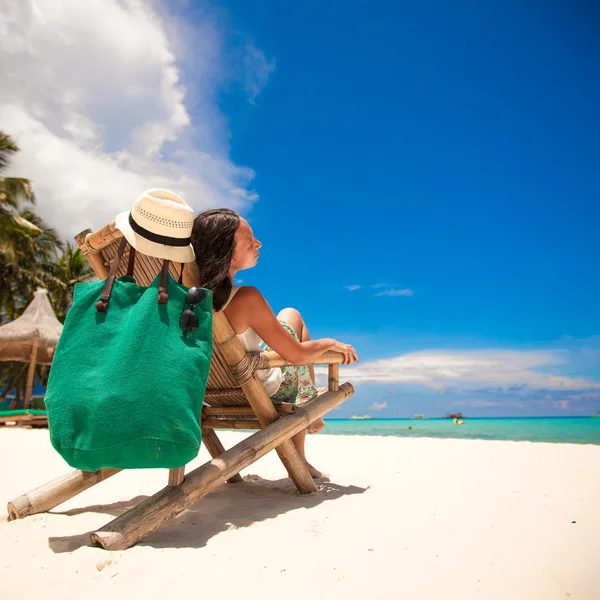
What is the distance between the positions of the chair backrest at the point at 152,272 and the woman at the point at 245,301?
0.11 m

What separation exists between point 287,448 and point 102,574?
1331 millimetres

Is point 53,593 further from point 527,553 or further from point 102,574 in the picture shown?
point 527,553

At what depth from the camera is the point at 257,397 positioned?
2604mm

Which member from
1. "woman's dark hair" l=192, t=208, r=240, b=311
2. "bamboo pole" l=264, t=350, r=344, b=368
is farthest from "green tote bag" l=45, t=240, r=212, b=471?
"bamboo pole" l=264, t=350, r=344, b=368

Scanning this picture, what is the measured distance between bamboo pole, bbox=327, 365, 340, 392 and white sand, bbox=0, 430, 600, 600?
2.35ft

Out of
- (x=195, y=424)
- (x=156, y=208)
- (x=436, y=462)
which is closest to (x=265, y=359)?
(x=195, y=424)

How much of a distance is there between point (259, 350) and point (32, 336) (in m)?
14.7

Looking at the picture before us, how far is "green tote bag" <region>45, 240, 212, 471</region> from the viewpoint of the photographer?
1555mm

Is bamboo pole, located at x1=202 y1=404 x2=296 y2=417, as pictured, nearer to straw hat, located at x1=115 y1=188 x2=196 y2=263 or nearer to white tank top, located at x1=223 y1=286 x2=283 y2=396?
white tank top, located at x1=223 y1=286 x2=283 y2=396

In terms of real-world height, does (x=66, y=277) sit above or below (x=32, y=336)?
above

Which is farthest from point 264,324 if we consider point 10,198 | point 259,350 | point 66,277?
point 66,277

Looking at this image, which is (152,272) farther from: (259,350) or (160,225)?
(259,350)

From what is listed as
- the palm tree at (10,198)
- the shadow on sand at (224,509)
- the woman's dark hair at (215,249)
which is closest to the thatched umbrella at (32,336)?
the palm tree at (10,198)

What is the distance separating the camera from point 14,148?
18.9m
